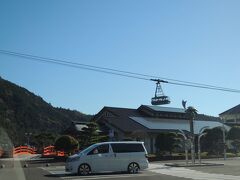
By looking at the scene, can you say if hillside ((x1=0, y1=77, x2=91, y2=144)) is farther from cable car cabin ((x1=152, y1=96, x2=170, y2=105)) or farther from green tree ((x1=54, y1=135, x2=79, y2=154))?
cable car cabin ((x1=152, y1=96, x2=170, y2=105))

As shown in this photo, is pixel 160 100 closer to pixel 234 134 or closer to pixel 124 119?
pixel 124 119

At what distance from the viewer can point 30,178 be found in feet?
71.7

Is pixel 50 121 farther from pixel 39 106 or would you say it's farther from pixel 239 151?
pixel 239 151

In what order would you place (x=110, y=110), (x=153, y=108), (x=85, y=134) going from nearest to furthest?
1. (x=85, y=134)
2. (x=110, y=110)
3. (x=153, y=108)

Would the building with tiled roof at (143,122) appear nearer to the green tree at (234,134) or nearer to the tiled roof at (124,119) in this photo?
the tiled roof at (124,119)

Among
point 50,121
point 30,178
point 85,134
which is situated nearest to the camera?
point 30,178

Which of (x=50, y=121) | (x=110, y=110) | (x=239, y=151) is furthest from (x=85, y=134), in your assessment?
(x=50, y=121)

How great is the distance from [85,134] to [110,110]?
1099 centimetres

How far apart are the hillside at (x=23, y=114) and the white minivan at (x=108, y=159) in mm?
12385

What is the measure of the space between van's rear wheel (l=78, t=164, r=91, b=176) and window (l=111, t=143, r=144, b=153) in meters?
1.86

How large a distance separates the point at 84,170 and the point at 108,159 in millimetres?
1516

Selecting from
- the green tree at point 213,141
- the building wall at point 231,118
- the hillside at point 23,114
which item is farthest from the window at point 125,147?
the building wall at point 231,118

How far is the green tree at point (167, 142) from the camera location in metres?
44.2

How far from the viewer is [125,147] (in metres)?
25.8
